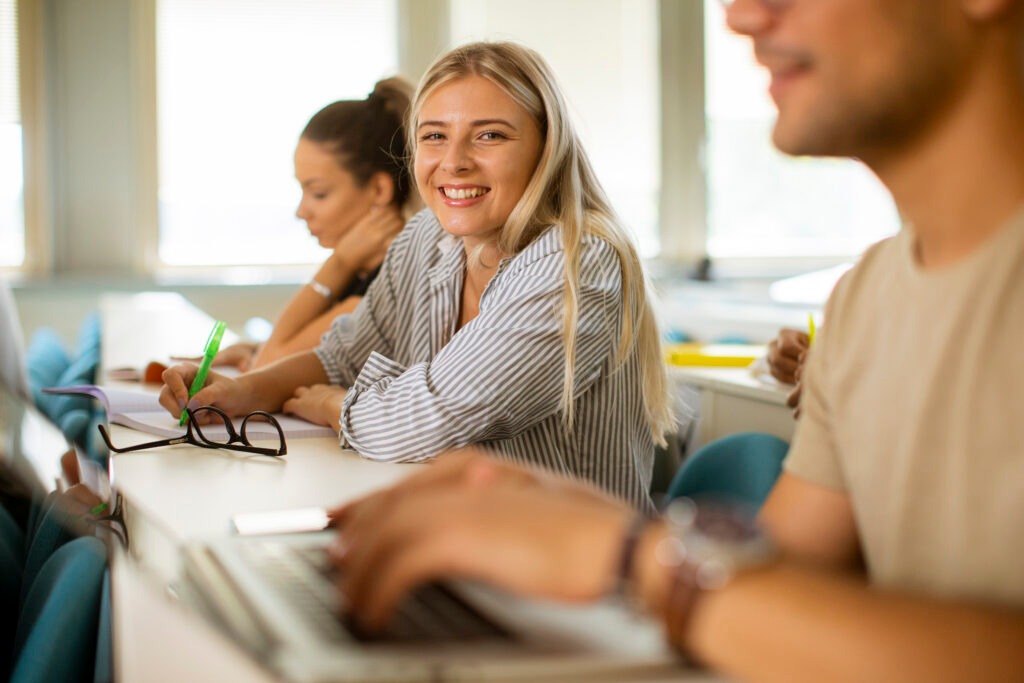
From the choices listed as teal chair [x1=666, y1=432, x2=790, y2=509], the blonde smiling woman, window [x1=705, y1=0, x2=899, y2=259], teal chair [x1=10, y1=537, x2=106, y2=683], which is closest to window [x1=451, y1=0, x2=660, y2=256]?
window [x1=705, y1=0, x2=899, y2=259]

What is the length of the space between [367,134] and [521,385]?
4.37 ft

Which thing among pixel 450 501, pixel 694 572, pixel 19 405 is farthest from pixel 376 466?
pixel 19 405

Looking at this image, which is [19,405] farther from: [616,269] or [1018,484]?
[1018,484]

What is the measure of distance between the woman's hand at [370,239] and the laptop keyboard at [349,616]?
1889 mm

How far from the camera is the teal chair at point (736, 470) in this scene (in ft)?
5.43

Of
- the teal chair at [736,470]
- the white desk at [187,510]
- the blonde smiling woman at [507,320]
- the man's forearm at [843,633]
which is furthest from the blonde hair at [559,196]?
the man's forearm at [843,633]

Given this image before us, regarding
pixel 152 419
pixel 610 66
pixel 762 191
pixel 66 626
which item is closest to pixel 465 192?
pixel 152 419

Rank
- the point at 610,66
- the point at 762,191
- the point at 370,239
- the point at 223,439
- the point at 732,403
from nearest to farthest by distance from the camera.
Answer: the point at 223,439 < the point at 732,403 < the point at 370,239 < the point at 610,66 < the point at 762,191

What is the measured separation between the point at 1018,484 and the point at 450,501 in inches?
16.0

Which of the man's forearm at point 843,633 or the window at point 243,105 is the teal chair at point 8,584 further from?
the window at point 243,105

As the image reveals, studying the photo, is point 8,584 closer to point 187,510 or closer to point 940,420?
point 187,510

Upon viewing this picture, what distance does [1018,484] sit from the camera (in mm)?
799

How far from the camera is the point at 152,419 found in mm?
1984

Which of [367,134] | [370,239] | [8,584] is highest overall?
[367,134]
